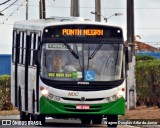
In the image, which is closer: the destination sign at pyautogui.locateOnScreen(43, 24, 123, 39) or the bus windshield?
the bus windshield

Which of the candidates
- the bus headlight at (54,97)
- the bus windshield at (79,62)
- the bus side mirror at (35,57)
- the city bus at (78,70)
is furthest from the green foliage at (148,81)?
the bus headlight at (54,97)

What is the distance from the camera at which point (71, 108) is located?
24.6 m

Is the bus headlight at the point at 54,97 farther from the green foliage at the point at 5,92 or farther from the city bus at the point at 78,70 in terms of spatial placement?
the green foliage at the point at 5,92

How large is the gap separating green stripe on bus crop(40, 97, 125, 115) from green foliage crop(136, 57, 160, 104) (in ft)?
32.8

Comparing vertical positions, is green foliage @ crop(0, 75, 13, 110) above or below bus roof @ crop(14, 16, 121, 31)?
below

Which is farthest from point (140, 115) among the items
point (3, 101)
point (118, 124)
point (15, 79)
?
point (3, 101)

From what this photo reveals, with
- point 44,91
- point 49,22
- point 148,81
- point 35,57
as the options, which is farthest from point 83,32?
point 148,81

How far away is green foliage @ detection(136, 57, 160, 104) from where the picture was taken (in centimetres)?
3488

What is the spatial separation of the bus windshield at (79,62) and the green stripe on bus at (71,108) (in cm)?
74

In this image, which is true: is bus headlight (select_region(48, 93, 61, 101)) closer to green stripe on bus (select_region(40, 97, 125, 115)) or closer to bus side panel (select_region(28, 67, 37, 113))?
green stripe on bus (select_region(40, 97, 125, 115))

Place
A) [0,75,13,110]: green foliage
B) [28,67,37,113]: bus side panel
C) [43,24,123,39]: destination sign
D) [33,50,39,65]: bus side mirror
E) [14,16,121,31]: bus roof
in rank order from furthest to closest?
[0,75,13,110]: green foliage
[28,67,37,113]: bus side panel
[14,16,121,31]: bus roof
[43,24,123,39]: destination sign
[33,50,39,65]: bus side mirror

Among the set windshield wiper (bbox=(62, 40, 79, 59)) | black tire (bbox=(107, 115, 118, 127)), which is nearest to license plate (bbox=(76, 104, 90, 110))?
black tire (bbox=(107, 115, 118, 127))

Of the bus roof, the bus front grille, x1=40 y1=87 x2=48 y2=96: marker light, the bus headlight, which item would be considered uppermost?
the bus roof

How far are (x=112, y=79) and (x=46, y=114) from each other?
2.31m
